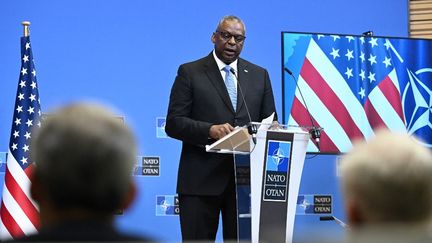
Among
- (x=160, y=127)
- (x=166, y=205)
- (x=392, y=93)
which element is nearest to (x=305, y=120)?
(x=392, y=93)

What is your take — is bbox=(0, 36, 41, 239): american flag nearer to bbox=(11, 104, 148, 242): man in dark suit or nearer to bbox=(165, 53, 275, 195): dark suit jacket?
bbox=(165, 53, 275, 195): dark suit jacket

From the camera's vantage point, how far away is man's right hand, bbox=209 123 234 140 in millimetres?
4488

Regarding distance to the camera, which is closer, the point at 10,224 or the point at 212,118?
the point at 212,118

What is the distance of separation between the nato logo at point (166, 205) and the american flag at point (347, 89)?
4.11ft

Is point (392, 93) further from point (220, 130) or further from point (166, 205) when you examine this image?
point (220, 130)

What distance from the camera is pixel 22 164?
19.4ft

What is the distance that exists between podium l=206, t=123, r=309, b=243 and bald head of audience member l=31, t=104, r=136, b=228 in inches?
123

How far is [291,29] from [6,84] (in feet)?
8.34

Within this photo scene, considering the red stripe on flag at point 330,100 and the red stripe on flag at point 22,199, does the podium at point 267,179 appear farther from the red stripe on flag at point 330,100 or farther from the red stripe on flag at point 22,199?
the red stripe on flag at point 330,100

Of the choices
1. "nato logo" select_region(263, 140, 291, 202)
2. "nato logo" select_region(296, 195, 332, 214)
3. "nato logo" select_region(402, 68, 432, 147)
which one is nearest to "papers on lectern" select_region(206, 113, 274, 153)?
"nato logo" select_region(263, 140, 291, 202)

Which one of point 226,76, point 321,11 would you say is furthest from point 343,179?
point 321,11

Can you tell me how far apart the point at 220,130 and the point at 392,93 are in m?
3.30

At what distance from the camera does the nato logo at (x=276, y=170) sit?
15.1 ft

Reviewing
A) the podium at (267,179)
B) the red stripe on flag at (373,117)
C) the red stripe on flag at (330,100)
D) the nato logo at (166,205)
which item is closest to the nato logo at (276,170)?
the podium at (267,179)
